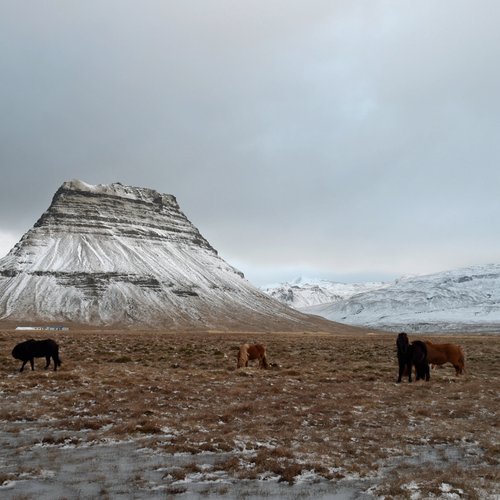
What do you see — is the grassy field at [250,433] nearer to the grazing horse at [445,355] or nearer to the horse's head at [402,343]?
the horse's head at [402,343]

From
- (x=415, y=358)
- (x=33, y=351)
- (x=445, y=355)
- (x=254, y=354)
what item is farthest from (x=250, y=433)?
(x=445, y=355)

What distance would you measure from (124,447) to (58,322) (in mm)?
178053

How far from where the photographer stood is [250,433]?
1098 centimetres

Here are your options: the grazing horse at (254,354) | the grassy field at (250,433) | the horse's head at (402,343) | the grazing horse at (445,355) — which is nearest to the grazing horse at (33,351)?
the grassy field at (250,433)

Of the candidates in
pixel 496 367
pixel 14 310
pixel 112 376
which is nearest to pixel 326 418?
pixel 112 376

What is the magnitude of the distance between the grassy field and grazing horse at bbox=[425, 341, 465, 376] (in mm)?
1913

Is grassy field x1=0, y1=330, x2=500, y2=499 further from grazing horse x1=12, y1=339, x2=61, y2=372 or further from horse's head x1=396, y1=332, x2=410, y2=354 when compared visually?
horse's head x1=396, y1=332, x2=410, y2=354

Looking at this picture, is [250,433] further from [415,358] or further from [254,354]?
[254,354]

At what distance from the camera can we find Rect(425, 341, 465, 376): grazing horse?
2211 cm

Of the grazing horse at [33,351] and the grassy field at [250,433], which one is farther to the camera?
the grazing horse at [33,351]

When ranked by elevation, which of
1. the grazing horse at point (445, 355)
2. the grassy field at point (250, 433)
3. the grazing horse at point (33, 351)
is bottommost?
the grassy field at point (250, 433)

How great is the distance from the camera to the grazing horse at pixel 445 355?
2211cm

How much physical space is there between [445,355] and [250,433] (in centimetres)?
1456

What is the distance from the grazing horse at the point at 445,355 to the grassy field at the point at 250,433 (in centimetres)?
191
